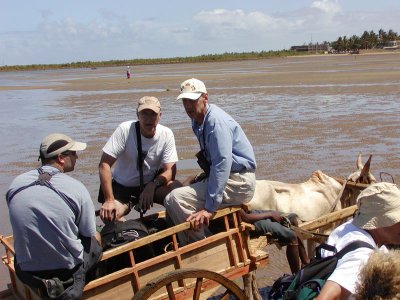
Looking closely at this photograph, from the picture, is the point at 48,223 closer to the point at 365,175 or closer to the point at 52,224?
the point at 52,224

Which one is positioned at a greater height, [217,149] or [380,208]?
[217,149]

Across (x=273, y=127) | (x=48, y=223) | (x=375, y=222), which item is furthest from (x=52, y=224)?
(x=273, y=127)

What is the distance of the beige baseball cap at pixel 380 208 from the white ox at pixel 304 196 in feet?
7.37

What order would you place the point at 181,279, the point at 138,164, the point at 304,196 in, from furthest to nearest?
the point at 304,196
the point at 138,164
the point at 181,279

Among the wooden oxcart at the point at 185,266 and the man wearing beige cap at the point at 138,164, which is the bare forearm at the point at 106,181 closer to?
the man wearing beige cap at the point at 138,164

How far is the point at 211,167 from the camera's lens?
4.68 m

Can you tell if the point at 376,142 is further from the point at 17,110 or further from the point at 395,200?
the point at 17,110

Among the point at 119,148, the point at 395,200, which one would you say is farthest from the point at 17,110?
the point at 395,200

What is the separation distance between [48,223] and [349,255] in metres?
1.97

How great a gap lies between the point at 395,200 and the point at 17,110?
1019 inches

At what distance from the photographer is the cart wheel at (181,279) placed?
3874mm

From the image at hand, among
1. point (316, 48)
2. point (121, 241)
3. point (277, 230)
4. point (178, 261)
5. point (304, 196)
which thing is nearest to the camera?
point (178, 261)

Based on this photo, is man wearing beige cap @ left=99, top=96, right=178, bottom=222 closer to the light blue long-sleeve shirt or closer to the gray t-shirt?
the light blue long-sleeve shirt

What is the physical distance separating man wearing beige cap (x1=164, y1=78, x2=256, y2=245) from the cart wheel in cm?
49
